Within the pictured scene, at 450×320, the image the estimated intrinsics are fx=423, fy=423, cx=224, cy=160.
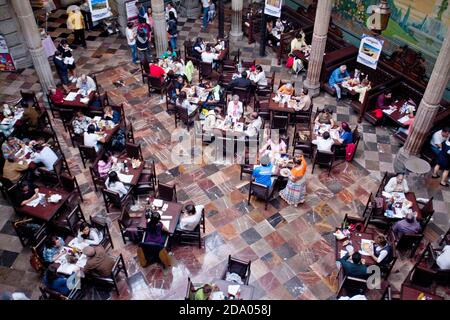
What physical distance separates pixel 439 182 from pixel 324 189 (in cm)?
283

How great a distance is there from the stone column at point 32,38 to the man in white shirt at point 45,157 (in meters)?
3.11

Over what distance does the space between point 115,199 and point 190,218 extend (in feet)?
5.90

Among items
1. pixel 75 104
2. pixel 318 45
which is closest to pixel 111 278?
pixel 75 104

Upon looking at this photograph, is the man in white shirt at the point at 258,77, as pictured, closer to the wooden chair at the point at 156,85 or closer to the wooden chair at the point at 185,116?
the wooden chair at the point at 185,116

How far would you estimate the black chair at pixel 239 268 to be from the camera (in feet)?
24.3

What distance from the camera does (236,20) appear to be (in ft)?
48.9

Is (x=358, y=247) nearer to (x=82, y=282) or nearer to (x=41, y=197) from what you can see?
(x=82, y=282)

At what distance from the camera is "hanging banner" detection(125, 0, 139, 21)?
14.2m

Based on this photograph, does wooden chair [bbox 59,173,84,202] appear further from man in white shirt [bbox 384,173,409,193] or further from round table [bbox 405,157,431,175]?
round table [bbox 405,157,431,175]

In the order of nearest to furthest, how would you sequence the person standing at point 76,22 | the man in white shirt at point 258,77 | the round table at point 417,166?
the round table at point 417,166 < the man in white shirt at point 258,77 < the person standing at point 76,22

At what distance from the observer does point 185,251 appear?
853 centimetres

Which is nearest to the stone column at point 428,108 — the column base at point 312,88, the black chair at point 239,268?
the column base at point 312,88

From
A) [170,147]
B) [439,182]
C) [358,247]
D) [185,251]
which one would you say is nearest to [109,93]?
[170,147]

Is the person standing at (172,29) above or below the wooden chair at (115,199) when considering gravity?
above
